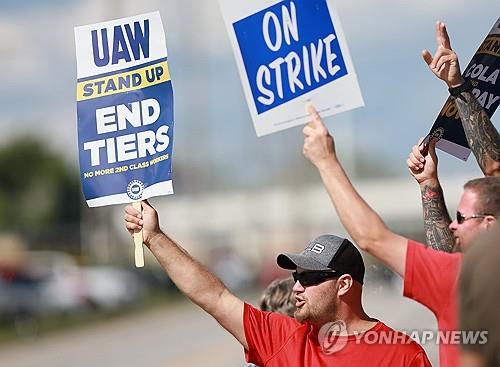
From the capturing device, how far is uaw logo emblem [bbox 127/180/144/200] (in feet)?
16.5

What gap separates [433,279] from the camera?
153 inches

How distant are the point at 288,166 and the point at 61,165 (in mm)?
31956

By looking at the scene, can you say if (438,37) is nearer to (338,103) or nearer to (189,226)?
(338,103)

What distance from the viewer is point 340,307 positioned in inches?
180

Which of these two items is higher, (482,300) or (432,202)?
(432,202)

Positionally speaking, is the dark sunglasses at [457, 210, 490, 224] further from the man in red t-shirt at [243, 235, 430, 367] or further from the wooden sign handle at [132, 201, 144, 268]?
the wooden sign handle at [132, 201, 144, 268]

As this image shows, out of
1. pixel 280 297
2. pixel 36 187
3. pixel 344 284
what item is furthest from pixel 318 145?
pixel 36 187

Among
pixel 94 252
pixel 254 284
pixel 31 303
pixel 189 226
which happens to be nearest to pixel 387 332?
pixel 31 303

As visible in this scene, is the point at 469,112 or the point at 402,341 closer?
the point at 402,341

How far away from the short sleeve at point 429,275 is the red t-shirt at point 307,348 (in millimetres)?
512

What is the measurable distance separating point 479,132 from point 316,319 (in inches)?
37.8

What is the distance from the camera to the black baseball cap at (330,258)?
461cm

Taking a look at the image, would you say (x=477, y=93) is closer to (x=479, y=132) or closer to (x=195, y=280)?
(x=479, y=132)

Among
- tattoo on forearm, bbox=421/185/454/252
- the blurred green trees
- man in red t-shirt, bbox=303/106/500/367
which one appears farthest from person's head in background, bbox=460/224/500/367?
the blurred green trees
